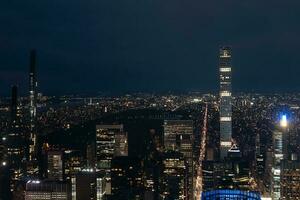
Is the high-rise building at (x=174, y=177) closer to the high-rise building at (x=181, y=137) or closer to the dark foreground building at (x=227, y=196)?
the high-rise building at (x=181, y=137)

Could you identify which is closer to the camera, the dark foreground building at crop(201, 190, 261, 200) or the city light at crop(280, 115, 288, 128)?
the dark foreground building at crop(201, 190, 261, 200)

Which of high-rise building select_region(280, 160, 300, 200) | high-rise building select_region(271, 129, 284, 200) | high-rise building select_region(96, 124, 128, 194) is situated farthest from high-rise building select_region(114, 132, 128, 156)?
high-rise building select_region(280, 160, 300, 200)

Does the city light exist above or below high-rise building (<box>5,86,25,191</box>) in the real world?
above

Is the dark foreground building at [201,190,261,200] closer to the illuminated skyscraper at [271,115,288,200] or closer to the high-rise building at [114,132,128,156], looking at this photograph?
the illuminated skyscraper at [271,115,288,200]

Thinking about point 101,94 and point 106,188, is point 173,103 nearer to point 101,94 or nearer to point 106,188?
point 101,94


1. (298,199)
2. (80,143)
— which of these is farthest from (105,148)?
(298,199)

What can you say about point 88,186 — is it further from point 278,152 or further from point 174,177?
point 278,152
